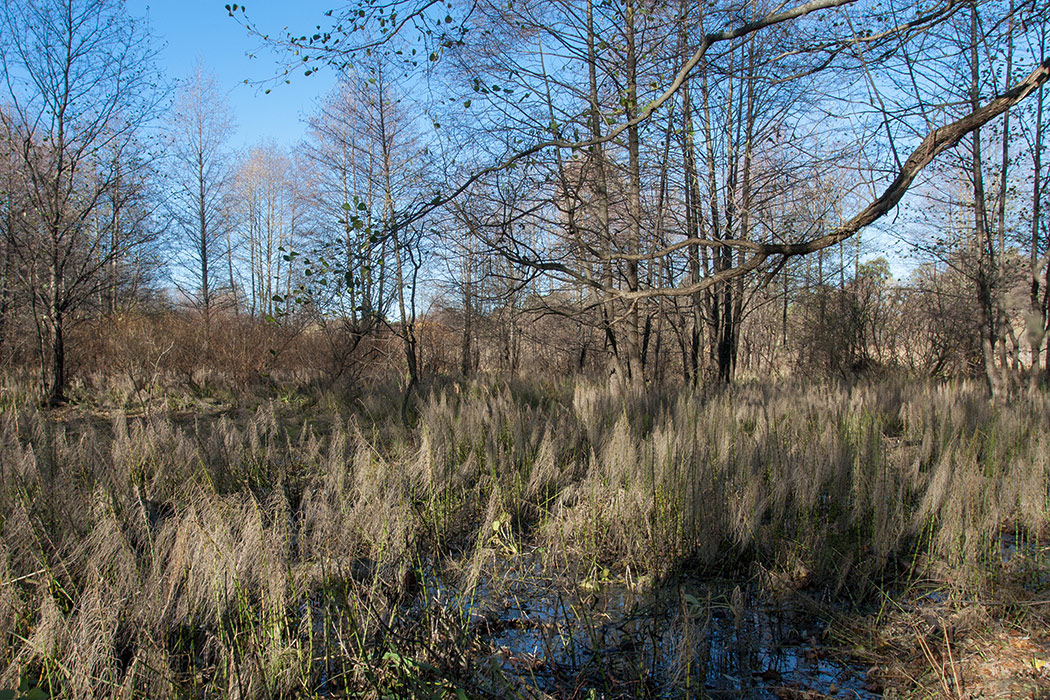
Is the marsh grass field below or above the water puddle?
above

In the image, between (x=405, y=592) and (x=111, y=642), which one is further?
(x=405, y=592)

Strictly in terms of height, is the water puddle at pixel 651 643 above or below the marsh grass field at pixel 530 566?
below

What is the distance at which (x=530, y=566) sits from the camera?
3.14 meters

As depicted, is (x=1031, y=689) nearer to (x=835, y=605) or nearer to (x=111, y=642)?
(x=835, y=605)

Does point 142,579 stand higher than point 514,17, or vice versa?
point 514,17

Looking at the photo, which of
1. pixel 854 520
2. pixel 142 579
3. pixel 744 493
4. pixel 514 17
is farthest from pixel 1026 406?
pixel 142 579

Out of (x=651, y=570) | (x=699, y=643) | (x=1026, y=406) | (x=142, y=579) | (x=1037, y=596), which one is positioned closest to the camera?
(x=699, y=643)

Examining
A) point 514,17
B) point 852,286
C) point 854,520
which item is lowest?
point 854,520

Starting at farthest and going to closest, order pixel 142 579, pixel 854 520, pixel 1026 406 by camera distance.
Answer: pixel 1026 406 < pixel 854 520 < pixel 142 579

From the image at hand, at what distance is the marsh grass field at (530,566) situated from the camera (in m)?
1.99

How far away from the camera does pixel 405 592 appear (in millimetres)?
2691

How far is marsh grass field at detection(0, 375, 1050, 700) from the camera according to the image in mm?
1989

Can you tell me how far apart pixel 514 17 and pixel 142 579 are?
678cm

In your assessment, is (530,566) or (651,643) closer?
(651,643)
